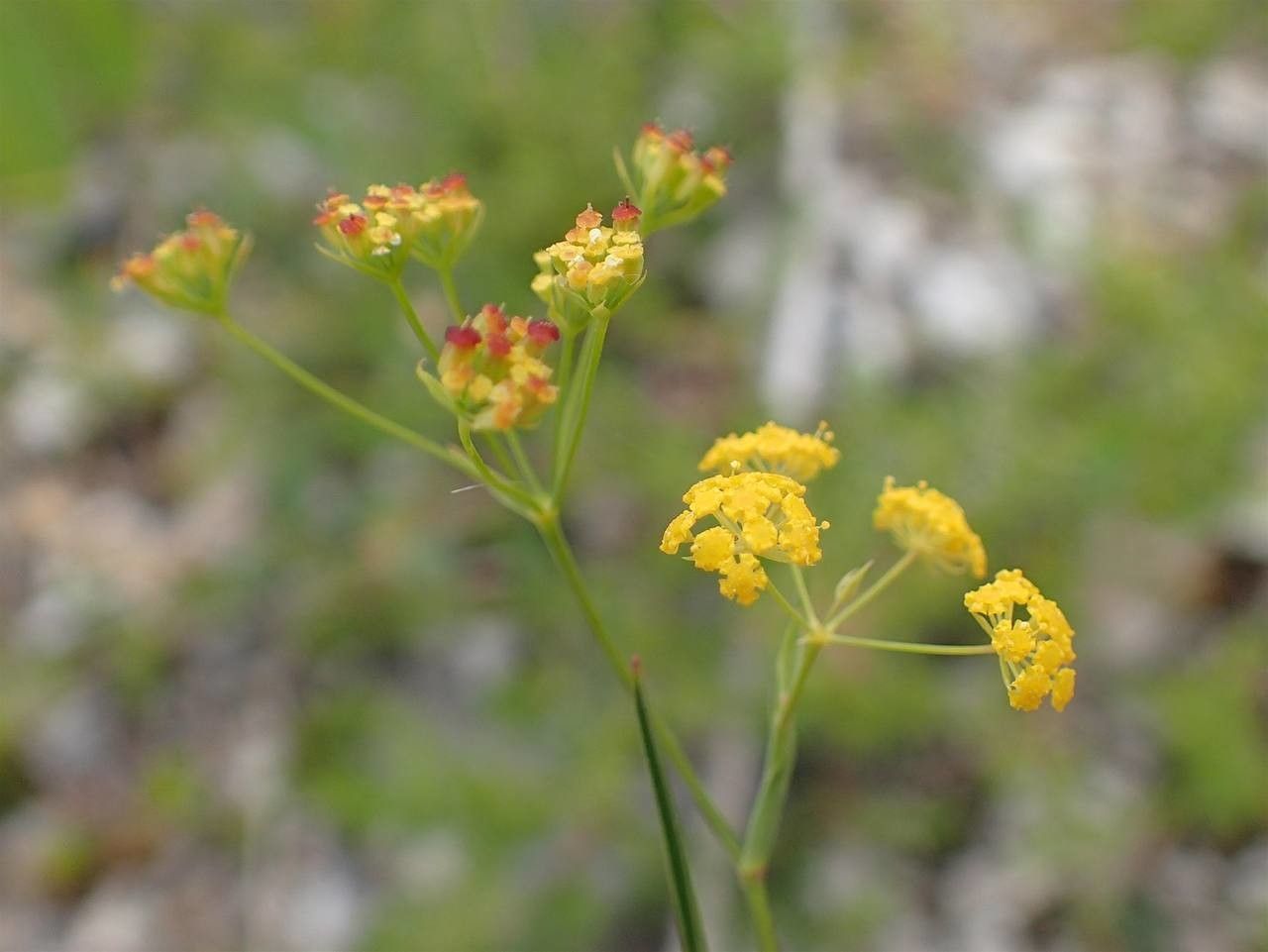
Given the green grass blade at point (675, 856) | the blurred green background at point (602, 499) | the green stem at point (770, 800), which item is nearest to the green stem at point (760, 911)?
the green stem at point (770, 800)

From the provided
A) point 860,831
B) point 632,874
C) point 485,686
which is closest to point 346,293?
point 485,686

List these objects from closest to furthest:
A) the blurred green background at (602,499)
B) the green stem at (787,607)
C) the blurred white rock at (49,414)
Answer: the green stem at (787,607)
the blurred green background at (602,499)
the blurred white rock at (49,414)

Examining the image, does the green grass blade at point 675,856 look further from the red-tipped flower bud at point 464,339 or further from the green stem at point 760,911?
the red-tipped flower bud at point 464,339

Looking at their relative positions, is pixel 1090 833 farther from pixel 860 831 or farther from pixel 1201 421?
pixel 1201 421

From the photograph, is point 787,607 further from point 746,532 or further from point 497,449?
point 497,449

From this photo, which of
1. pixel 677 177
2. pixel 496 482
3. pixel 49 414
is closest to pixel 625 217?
pixel 677 177
